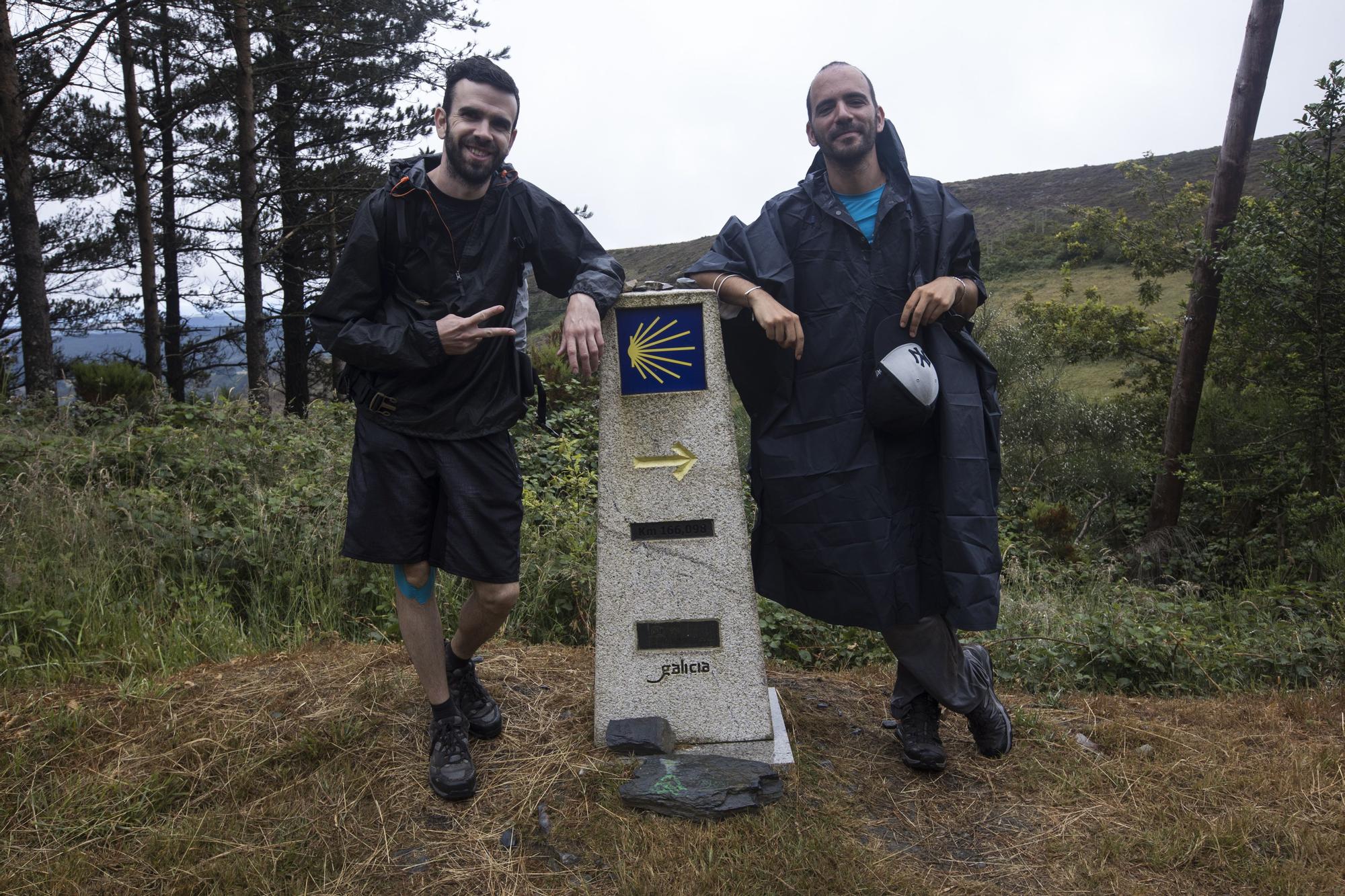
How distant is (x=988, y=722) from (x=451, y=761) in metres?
1.80

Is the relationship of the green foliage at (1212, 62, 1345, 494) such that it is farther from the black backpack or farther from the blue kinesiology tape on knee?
the blue kinesiology tape on knee

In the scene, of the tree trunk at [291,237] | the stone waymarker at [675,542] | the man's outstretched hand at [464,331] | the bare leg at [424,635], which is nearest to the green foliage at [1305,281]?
the stone waymarker at [675,542]

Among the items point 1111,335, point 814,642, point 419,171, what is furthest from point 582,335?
point 1111,335

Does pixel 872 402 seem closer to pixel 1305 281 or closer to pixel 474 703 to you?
pixel 474 703

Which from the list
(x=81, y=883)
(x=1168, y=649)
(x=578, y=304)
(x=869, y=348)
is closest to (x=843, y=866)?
(x=869, y=348)

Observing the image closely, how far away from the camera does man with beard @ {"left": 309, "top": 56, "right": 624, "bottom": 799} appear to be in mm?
2711

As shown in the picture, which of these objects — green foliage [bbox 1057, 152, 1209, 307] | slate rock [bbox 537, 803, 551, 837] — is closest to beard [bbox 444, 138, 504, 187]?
slate rock [bbox 537, 803, 551, 837]

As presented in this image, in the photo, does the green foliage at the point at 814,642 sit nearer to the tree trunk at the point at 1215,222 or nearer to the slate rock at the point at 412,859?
the slate rock at the point at 412,859

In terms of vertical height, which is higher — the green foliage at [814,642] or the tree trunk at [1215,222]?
the tree trunk at [1215,222]

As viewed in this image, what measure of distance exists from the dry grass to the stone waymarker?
11.8 inches

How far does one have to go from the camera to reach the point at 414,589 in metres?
2.90

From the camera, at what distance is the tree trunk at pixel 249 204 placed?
11594 mm

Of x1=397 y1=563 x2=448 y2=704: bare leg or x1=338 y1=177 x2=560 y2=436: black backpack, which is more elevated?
x1=338 y1=177 x2=560 y2=436: black backpack

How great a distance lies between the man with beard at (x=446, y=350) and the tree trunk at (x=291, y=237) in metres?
12.1
